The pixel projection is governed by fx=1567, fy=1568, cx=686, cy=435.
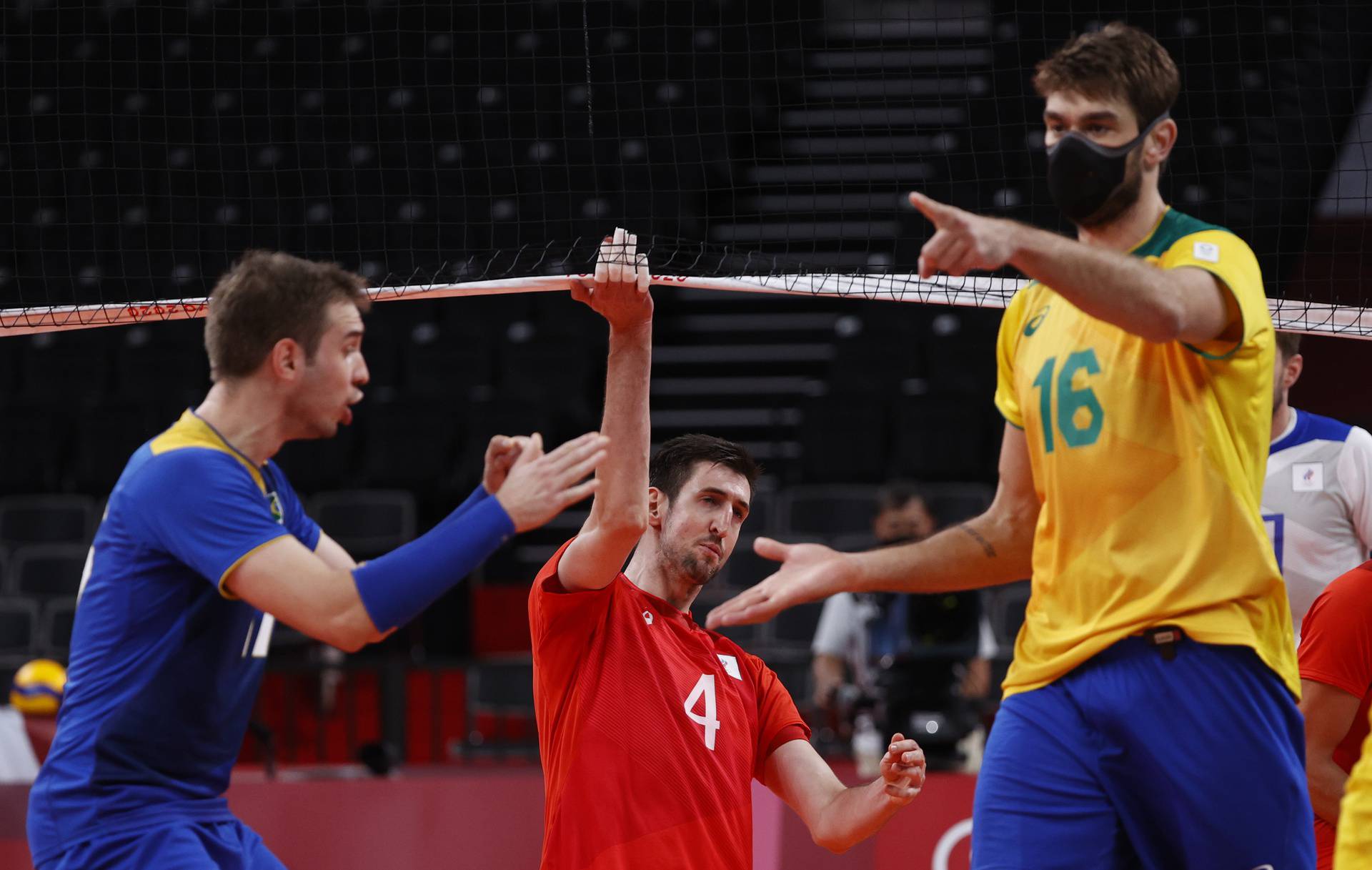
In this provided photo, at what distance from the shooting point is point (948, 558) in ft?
12.0

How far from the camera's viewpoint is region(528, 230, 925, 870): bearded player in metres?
3.94

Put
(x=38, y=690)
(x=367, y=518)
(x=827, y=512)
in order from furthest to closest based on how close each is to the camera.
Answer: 1. (x=367, y=518)
2. (x=827, y=512)
3. (x=38, y=690)

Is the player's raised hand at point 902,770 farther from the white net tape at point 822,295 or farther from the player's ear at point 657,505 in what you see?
the white net tape at point 822,295

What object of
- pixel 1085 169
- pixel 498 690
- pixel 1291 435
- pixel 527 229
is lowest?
pixel 498 690

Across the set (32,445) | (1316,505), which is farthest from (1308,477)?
(32,445)

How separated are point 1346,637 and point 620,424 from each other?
1969mm

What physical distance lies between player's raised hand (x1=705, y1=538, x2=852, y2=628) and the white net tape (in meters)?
1.15

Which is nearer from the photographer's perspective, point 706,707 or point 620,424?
point 620,424

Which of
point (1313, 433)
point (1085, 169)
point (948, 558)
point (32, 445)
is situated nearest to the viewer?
point (1085, 169)

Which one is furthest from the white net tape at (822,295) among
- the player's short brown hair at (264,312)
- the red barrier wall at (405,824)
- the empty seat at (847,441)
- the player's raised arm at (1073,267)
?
the empty seat at (847,441)

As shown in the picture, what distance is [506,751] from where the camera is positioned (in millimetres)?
9383

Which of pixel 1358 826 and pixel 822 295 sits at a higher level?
pixel 822 295

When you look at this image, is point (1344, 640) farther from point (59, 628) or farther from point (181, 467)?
point (59, 628)

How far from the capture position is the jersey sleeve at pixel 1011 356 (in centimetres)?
355
